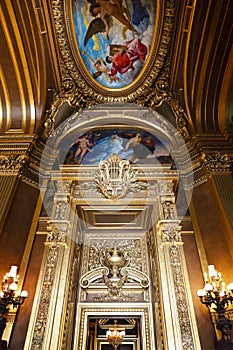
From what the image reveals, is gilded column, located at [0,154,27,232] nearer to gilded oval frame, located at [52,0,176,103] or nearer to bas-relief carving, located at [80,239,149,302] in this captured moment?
bas-relief carving, located at [80,239,149,302]

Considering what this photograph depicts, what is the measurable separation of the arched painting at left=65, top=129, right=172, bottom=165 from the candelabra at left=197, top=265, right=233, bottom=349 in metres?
3.49

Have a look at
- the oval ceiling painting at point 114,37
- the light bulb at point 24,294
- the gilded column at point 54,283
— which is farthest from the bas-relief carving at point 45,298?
the oval ceiling painting at point 114,37

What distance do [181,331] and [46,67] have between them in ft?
24.1

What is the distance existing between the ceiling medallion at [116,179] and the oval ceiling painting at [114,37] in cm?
291

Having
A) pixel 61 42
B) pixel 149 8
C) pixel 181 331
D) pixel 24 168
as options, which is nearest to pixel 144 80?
pixel 149 8

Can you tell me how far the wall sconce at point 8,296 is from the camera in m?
4.18

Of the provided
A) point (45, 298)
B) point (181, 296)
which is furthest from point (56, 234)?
point (181, 296)

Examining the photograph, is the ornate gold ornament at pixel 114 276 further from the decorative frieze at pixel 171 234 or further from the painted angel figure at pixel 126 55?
the painted angel figure at pixel 126 55

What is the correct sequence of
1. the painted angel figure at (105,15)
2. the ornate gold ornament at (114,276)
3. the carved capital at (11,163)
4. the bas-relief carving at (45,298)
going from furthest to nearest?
the painted angel figure at (105,15) → the carved capital at (11,163) → the ornate gold ornament at (114,276) → the bas-relief carving at (45,298)

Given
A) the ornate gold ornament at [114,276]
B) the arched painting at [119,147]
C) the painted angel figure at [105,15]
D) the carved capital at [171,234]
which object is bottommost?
the ornate gold ornament at [114,276]

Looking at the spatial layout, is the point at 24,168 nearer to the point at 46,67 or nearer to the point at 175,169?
the point at 46,67

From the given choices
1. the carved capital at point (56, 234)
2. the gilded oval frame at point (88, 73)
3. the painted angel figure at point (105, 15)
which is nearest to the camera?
the carved capital at point (56, 234)

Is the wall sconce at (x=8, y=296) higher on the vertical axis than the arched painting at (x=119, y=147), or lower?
lower

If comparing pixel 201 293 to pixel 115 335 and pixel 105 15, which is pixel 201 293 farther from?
pixel 105 15
